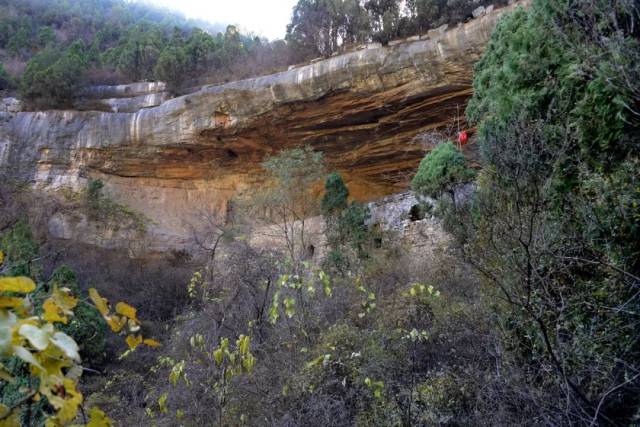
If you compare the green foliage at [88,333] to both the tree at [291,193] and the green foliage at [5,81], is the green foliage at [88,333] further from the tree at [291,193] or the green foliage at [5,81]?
the green foliage at [5,81]

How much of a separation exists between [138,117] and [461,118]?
32.1 ft

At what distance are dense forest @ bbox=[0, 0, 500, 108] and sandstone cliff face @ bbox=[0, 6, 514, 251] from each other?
4.14 feet

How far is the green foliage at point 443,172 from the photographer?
9.59 m

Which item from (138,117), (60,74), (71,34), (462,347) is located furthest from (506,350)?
(71,34)

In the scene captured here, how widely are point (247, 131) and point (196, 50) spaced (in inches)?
215

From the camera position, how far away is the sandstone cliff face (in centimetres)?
1272

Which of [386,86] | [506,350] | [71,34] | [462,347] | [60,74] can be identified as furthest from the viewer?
[71,34]

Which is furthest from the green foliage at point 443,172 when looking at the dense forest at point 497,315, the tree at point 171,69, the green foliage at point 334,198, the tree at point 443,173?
the tree at point 171,69

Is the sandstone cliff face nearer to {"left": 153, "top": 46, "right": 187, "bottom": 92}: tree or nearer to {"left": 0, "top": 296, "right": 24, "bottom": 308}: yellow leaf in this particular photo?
{"left": 153, "top": 46, "right": 187, "bottom": 92}: tree

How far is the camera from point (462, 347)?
210 inches

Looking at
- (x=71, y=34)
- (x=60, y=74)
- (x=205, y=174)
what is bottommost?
(x=205, y=174)

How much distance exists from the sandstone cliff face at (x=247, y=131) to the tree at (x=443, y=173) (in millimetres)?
3211

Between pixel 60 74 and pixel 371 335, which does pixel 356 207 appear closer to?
pixel 371 335

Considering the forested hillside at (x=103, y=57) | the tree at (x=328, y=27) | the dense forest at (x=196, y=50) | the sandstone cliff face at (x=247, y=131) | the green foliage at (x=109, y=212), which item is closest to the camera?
the sandstone cliff face at (x=247, y=131)
